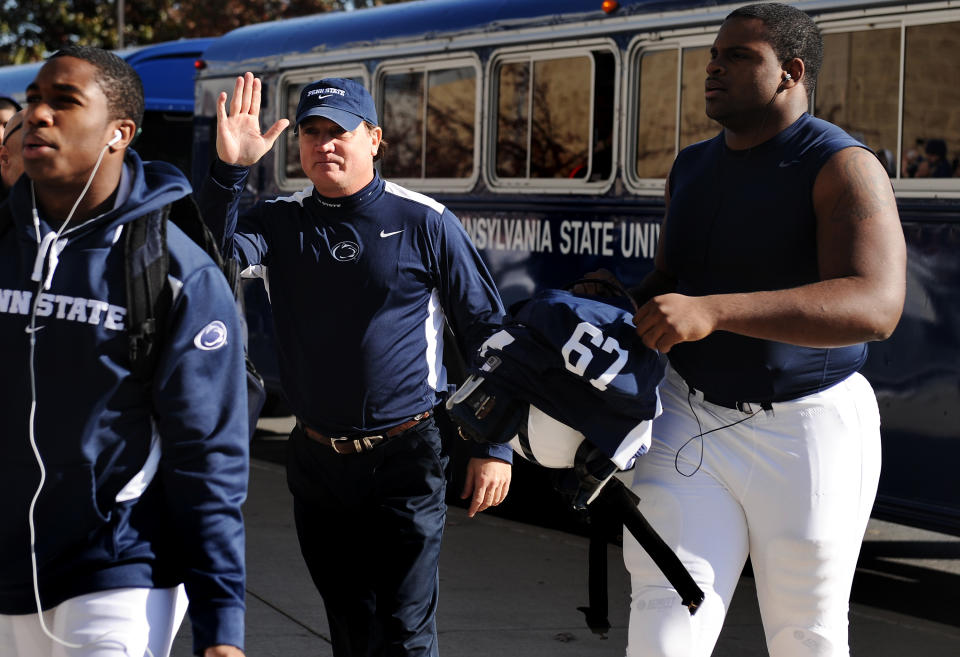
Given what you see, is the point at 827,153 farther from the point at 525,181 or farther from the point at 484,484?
the point at 525,181

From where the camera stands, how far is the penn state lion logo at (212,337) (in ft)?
8.57

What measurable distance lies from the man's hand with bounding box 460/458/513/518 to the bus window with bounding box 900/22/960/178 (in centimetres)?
283

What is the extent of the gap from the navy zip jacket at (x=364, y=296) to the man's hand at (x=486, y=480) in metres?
0.03

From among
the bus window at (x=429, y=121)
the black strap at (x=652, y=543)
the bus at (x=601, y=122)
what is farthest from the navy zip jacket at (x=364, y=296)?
the bus window at (x=429, y=121)

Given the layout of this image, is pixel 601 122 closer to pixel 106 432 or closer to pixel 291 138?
pixel 291 138

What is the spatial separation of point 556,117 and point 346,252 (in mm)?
3836

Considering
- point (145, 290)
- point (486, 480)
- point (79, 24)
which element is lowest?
point (486, 480)

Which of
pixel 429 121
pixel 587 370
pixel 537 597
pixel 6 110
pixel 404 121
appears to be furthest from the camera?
pixel 404 121

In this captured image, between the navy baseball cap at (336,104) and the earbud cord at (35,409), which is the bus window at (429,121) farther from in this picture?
the earbud cord at (35,409)

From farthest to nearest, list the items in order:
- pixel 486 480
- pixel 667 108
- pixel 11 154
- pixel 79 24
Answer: pixel 79 24, pixel 667 108, pixel 11 154, pixel 486 480

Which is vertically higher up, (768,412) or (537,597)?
(768,412)

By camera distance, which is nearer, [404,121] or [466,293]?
[466,293]

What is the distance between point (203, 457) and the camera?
2621mm

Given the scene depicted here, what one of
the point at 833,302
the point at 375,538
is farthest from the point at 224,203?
the point at 833,302
